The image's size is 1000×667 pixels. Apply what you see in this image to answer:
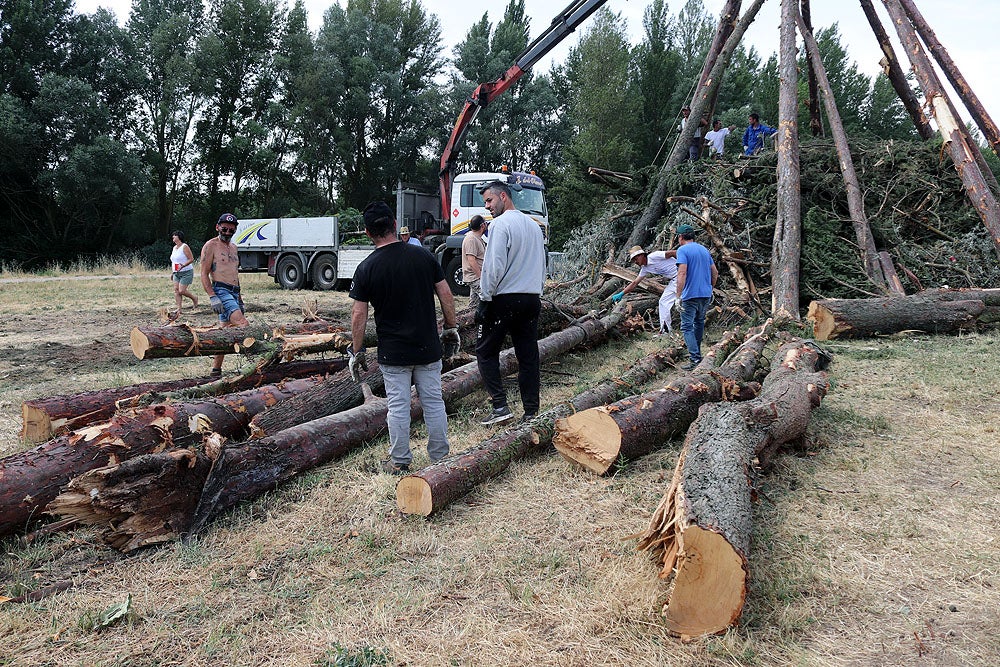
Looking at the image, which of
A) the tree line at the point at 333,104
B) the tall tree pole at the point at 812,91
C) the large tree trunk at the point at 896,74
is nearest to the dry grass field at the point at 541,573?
the large tree trunk at the point at 896,74

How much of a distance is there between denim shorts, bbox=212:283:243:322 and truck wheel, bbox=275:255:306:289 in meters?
10.9

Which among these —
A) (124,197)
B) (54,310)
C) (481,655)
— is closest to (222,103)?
(124,197)

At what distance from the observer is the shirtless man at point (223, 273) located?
6.91m

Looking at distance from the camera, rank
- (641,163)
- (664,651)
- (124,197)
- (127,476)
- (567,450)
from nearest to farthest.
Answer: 1. (664,651)
2. (127,476)
3. (567,450)
4. (124,197)
5. (641,163)

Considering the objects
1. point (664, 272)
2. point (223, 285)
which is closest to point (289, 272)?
point (223, 285)

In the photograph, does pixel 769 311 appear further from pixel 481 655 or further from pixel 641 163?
pixel 641 163

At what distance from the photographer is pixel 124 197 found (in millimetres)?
28547

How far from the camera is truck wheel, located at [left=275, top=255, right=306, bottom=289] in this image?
17938 millimetres

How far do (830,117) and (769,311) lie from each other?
13.6ft

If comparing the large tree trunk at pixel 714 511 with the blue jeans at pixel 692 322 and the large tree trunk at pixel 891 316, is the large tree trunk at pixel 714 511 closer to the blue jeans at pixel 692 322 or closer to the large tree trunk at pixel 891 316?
the blue jeans at pixel 692 322

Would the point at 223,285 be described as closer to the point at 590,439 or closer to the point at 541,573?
the point at 590,439

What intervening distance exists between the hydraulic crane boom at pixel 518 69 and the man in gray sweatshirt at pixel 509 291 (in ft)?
28.6

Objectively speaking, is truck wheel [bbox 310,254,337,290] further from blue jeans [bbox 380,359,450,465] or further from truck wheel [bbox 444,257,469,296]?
blue jeans [bbox 380,359,450,465]

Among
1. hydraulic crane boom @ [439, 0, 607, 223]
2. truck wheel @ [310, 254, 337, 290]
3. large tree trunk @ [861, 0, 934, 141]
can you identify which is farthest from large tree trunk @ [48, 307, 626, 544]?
truck wheel @ [310, 254, 337, 290]
